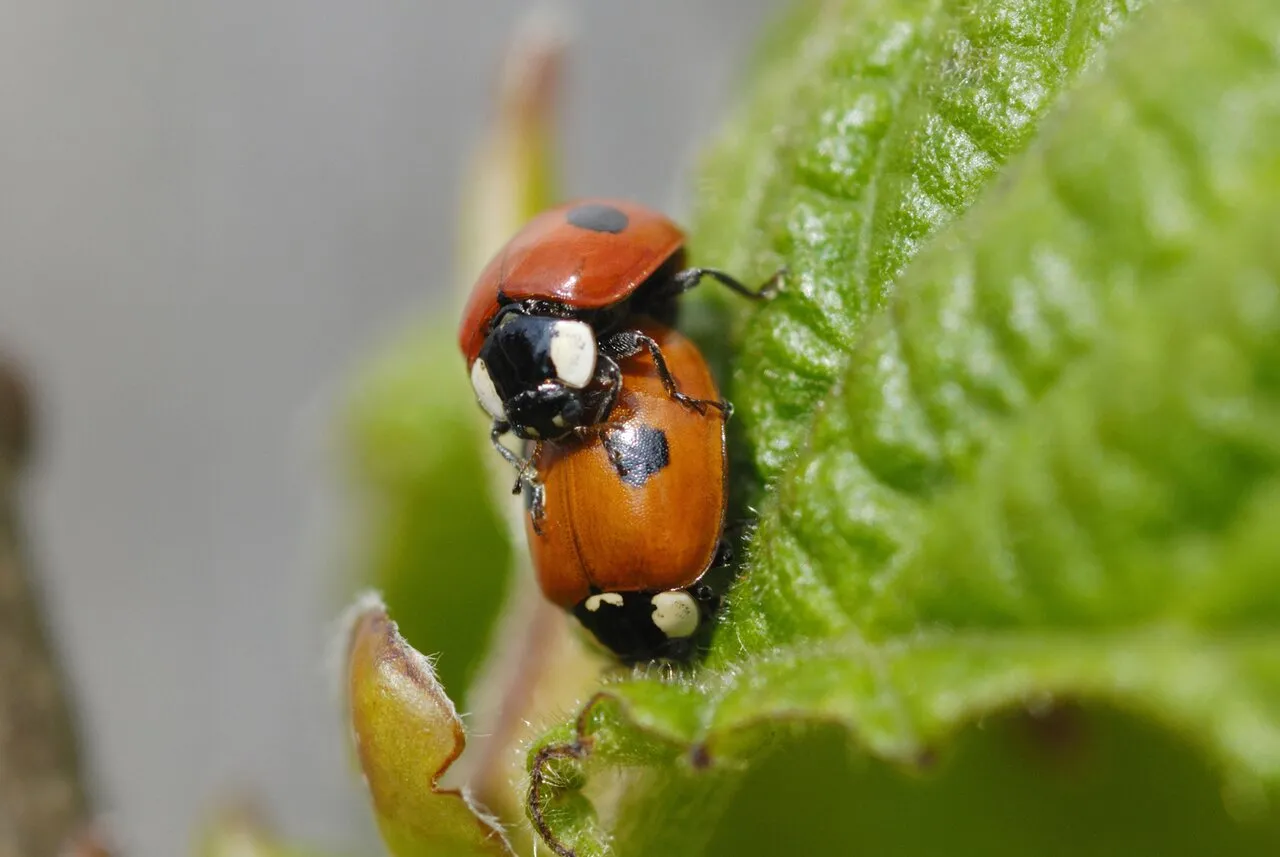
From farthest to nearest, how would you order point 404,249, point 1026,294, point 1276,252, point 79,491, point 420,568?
point 404,249
point 79,491
point 420,568
point 1026,294
point 1276,252

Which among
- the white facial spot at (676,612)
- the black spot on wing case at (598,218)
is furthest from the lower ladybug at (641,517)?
the black spot on wing case at (598,218)

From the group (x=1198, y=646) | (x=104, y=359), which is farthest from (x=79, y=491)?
(x=1198, y=646)

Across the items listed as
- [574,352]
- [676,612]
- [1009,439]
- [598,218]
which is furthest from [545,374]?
[1009,439]

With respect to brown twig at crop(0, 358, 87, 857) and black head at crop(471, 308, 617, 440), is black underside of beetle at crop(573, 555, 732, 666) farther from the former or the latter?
brown twig at crop(0, 358, 87, 857)

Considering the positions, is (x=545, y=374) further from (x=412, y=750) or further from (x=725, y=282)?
(x=412, y=750)

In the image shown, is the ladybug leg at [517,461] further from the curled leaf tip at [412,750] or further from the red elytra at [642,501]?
the curled leaf tip at [412,750]

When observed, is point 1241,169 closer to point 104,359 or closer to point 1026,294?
point 1026,294
